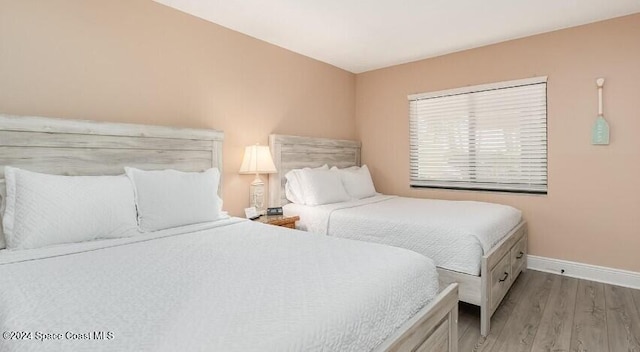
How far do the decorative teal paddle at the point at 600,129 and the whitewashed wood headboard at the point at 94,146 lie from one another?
3.34 m

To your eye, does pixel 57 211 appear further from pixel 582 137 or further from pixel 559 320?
pixel 582 137

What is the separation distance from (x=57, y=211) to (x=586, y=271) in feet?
13.3

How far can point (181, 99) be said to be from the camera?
2.71 metres

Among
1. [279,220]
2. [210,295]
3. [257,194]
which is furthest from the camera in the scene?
[257,194]

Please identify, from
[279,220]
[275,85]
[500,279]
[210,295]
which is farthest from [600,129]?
[210,295]

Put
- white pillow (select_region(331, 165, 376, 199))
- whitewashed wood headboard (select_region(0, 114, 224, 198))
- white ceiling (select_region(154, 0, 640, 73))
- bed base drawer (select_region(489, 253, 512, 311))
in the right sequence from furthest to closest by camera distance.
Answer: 1. white pillow (select_region(331, 165, 376, 199))
2. white ceiling (select_region(154, 0, 640, 73))
3. bed base drawer (select_region(489, 253, 512, 311))
4. whitewashed wood headboard (select_region(0, 114, 224, 198))

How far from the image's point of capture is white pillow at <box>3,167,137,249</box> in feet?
5.35

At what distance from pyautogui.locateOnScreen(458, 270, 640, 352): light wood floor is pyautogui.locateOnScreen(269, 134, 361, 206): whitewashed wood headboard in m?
1.98

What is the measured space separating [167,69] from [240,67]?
28.7 inches

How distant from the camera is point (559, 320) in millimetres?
2279

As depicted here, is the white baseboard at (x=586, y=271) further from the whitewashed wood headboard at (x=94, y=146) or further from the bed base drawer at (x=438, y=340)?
the whitewashed wood headboard at (x=94, y=146)

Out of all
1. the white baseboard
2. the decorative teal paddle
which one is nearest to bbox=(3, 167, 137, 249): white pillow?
the white baseboard

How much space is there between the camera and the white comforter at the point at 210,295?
2.85ft

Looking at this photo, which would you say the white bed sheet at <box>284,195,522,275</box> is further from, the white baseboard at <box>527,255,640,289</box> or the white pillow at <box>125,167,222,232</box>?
the white pillow at <box>125,167,222,232</box>
